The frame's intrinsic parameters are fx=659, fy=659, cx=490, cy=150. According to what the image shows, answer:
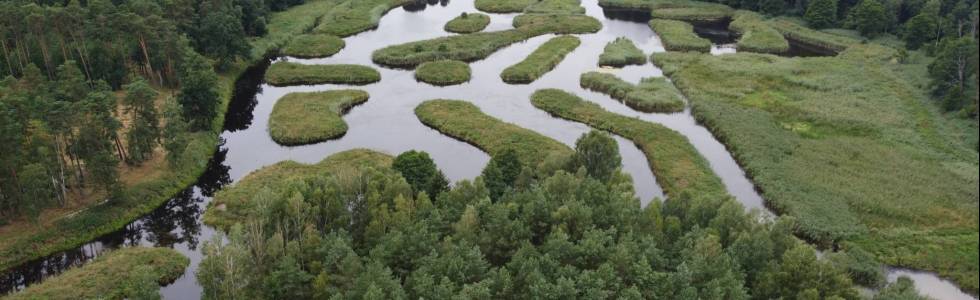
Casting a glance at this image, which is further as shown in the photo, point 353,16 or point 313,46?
point 353,16

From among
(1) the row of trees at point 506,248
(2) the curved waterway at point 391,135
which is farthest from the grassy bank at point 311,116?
(1) the row of trees at point 506,248

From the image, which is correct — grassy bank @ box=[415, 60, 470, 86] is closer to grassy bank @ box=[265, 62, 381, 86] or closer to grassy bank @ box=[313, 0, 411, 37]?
grassy bank @ box=[265, 62, 381, 86]

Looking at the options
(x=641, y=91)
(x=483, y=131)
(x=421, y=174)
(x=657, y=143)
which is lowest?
(x=657, y=143)

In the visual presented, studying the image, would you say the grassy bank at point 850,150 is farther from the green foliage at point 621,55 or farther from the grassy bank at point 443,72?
the grassy bank at point 443,72

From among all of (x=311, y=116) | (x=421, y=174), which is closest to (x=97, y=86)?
(x=311, y=116)

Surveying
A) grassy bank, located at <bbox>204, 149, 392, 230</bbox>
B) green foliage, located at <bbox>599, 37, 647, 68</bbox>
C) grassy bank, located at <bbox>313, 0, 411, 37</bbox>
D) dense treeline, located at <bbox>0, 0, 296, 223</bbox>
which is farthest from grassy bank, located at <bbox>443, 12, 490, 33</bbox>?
grassy bank, located at <bbox>204, 149, 392, 230</bbox>

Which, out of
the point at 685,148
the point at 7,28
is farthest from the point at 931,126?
the point at 7,28

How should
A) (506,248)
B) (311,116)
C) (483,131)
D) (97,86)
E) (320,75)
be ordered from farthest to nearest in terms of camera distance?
1. (320,75)
2. (311,116)
3. (483,131)
4. (97,86)
5. (506,248)

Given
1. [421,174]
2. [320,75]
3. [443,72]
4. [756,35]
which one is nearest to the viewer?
[421,174]

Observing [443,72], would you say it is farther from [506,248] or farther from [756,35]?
[756,35]
